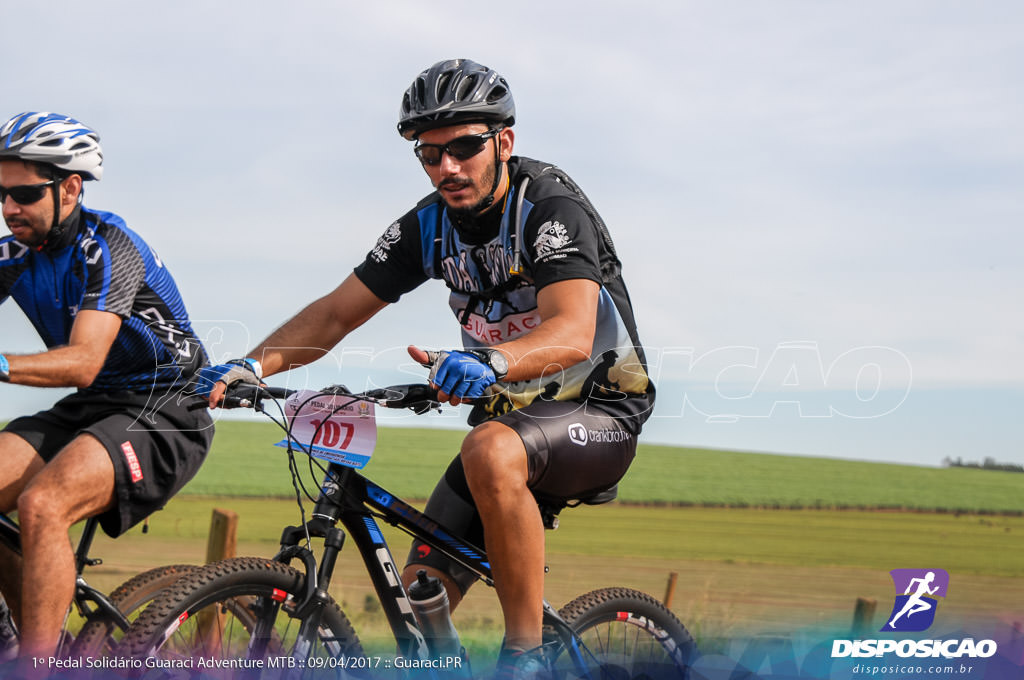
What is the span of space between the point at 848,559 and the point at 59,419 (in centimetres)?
5233

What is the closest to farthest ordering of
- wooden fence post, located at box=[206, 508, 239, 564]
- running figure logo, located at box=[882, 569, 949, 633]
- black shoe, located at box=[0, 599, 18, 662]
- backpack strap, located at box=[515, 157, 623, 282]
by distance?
1. backpack strap, located at box=[515, 157, 623, 282]
2. black shoe, located at box=[0, 599, 18, 662]
3. running figure logo, located at box=[882, 569, 949, 633]
4. wooden fence post, located at box=[206, 508, 239, 564]

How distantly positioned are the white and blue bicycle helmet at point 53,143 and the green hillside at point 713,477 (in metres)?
46.7

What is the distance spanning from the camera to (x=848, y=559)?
170 feet

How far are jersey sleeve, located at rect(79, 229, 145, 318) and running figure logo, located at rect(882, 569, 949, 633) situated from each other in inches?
174

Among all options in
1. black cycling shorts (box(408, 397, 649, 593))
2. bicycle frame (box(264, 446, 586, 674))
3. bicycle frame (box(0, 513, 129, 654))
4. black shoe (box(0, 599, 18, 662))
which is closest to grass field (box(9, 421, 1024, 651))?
black cycling shorts (box(408, 397, 649, 593))

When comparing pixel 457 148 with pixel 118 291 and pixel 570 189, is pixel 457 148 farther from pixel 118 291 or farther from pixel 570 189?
pixel 118 291

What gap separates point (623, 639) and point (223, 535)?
15.9 feet

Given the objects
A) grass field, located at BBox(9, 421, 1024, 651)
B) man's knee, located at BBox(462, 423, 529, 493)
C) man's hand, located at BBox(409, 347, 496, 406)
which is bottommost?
grass field, located at BBox(9, 421, 1024, 651)

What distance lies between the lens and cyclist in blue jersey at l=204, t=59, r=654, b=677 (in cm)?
396

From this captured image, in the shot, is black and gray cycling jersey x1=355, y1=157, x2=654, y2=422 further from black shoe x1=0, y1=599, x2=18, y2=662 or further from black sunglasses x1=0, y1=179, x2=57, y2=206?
black shoe x1=0, y1=599, x2=18, y2=662

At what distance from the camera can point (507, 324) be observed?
461cm

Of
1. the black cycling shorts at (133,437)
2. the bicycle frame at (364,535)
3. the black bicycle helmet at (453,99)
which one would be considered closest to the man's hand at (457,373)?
the bicycle frame at (364,535)

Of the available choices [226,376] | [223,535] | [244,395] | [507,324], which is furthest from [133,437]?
[223,535]

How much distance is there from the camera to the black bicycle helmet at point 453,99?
174 inches
